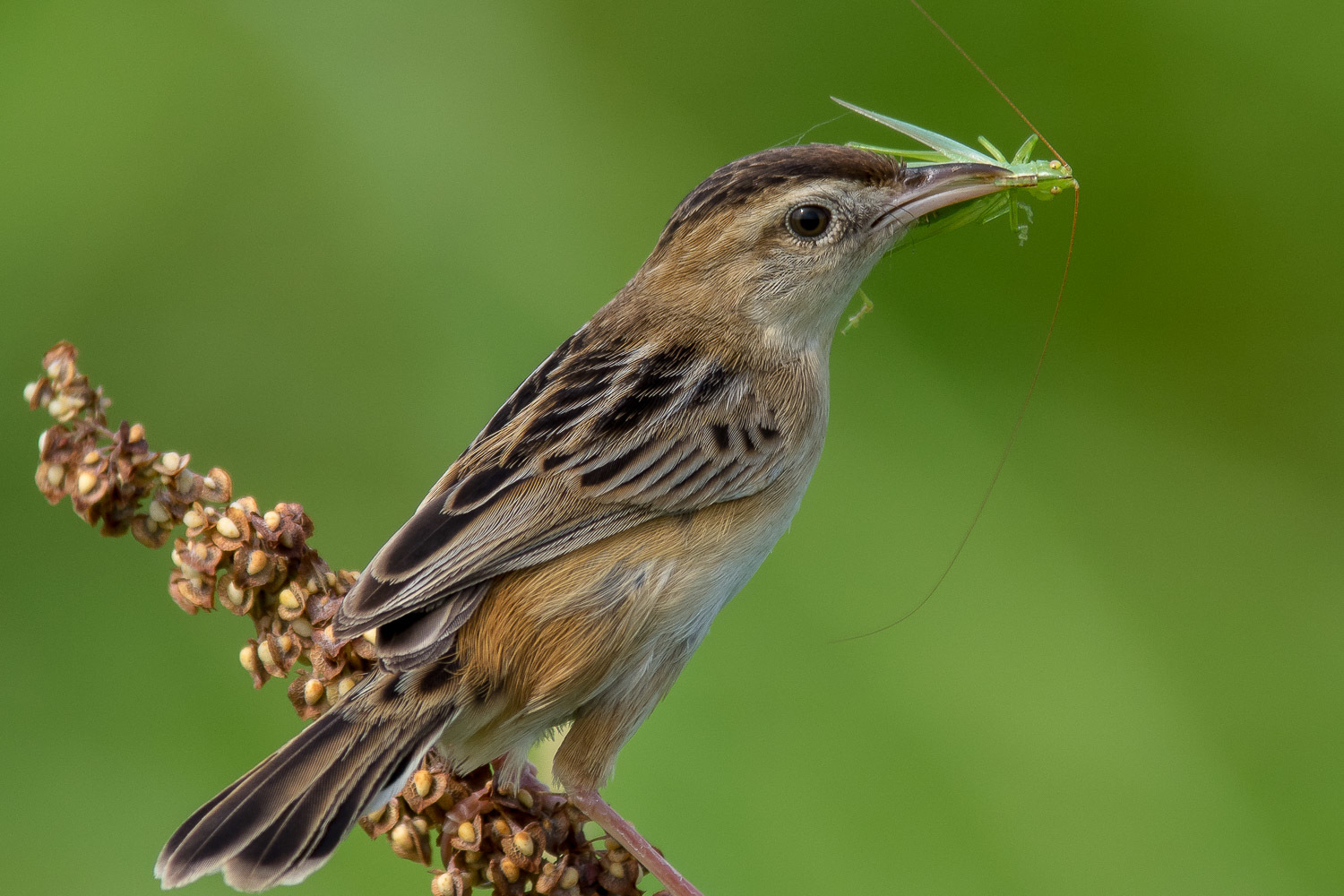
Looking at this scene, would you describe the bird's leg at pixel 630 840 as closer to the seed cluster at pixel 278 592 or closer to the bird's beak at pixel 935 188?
the seed cluster at pixel 278 592

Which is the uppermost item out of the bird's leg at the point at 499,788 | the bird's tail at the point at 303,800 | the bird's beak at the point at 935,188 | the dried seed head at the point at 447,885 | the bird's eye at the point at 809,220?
the bird's eye at the point at 809,220

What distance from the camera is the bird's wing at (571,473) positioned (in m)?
3.30

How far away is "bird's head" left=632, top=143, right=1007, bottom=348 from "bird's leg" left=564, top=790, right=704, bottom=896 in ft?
4.82

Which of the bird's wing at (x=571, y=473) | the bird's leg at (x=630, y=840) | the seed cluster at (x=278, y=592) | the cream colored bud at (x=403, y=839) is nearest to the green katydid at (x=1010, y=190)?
the bird's wing at (x=571, y=473)

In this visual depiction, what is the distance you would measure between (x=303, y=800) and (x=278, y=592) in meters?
0.55

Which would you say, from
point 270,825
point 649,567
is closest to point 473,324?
point 649,567

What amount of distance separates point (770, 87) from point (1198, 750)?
3.36 meters

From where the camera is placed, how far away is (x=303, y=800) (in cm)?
309

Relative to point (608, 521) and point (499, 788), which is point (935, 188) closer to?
point (608, 521)

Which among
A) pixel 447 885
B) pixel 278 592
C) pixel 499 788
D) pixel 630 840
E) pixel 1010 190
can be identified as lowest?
pixel 630 840

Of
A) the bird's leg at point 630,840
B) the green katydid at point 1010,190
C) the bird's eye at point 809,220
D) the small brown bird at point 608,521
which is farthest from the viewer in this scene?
the green katydid at point 1010,190

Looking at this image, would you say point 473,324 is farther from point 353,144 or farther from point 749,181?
point 749,181

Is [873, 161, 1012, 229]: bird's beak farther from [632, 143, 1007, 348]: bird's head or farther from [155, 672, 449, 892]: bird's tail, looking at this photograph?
[155, 672, 449, 892]: bird's tail

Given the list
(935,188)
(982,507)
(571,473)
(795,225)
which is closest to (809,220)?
(795,225)
